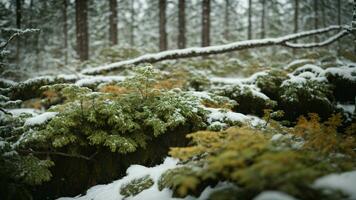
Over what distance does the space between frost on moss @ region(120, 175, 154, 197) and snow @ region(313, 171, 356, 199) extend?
3247mm

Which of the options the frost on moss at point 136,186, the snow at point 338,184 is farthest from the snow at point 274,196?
the frost on moss at point 136,186

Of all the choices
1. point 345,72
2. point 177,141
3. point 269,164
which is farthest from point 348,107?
point 269,164

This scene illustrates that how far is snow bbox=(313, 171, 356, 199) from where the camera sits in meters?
3.30

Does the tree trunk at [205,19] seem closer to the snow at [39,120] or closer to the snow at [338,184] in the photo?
the snow at [39,120]

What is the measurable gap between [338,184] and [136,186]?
12.0ft

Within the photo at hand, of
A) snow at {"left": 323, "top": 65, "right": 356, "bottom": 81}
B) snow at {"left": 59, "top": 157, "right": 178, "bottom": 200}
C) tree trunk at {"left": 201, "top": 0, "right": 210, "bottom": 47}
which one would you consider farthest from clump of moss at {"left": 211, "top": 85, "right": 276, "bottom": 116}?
tree trunk at {"left": 201, "top": 0, "right": 210, "bottom": 47}

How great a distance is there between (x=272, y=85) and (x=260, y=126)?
372cm

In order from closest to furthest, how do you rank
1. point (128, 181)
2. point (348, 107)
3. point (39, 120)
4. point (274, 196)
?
point (274, 196) < point (128, 181) < point (39, 120) < point (348, 107)

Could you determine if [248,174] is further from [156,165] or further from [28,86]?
[28,86]

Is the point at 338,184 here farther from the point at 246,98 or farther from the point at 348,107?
the point at 348,107

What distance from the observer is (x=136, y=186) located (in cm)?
593

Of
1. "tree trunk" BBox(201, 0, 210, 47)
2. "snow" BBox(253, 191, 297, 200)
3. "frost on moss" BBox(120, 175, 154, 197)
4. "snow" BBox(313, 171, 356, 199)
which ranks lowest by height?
"frost on moss" BBox(120, 175, 154, 197)

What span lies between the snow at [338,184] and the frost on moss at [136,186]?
10.7ft

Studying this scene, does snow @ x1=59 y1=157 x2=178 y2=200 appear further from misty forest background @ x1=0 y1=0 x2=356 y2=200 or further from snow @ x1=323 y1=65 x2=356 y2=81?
snow @ x1=323 y1=65 x2=356 y2=81
